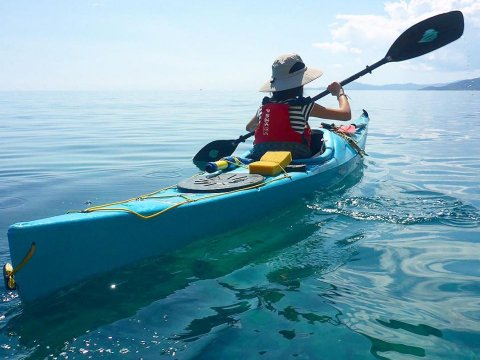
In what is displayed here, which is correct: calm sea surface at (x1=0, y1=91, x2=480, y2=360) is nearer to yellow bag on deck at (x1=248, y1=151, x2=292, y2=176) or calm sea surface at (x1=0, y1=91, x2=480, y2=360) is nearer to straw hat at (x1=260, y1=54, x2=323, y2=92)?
yellow bag on deck at (x1=248, y1=151, x2=292, y2=176)

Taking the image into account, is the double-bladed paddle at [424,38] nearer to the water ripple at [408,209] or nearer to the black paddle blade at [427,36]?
the black paddle blade at [427,36]

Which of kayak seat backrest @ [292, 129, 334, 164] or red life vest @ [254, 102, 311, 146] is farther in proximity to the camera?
kayak seat backrest @ [292, 129, 334, 164]

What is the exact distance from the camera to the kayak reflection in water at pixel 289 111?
5.28 metres

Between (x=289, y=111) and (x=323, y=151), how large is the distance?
1248mm

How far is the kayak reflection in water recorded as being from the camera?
17.3ft

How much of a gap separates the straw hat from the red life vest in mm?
253

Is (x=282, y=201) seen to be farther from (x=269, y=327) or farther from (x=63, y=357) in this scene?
(x=63, y=357)

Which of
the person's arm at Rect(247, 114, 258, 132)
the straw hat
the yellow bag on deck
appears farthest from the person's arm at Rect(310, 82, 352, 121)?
the person's arm at Rect(247, 114, 258, 132)

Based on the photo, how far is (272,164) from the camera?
484 centimetres

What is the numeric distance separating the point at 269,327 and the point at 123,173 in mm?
5810

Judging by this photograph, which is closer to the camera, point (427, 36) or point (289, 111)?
point (289, 111)

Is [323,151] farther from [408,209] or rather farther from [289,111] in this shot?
[408,209]

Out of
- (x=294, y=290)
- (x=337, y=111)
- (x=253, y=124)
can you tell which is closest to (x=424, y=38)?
(x=337, y=111)

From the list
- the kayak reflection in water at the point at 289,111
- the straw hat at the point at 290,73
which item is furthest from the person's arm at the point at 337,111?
the straw hat at the point at 290,73
